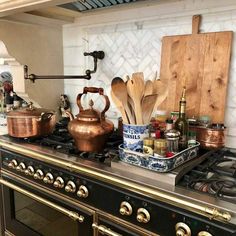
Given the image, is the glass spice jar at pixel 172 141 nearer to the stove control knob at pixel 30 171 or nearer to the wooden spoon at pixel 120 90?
the wooden spoon at pixel 120 90

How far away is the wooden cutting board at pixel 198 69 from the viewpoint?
3.89 feet

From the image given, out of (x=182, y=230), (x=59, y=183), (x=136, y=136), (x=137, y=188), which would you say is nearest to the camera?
(x=182, y=230)

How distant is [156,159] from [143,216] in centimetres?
19

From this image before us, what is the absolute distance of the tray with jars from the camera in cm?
87

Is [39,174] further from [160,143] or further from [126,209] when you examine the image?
[160,143]

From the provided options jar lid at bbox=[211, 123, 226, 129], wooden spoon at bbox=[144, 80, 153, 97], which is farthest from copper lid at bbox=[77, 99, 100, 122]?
jar lid at bbox=[211, 123, 226, 129]

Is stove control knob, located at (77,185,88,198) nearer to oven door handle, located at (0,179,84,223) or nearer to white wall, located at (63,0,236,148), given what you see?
oven door handle, located at (0,179,84,223)

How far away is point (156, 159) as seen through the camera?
88 centimetres

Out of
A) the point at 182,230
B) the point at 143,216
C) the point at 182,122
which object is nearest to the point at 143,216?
the point at 143,216

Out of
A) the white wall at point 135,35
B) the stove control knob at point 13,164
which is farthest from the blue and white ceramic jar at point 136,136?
the stove control knob at point 13,164

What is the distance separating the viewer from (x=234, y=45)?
117 cm

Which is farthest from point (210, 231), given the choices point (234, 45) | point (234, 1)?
point (234, 1)

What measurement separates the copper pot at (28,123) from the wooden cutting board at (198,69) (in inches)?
24.9

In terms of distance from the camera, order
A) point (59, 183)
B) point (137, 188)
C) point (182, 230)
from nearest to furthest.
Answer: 1. point (182, 230)
2. point (137, 188)
3. point (59, 183)
